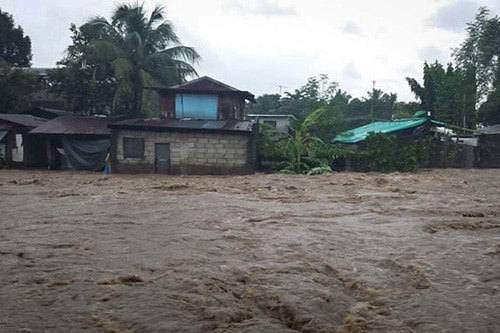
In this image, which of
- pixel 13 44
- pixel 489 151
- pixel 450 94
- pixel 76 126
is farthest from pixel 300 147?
pixel 13 44

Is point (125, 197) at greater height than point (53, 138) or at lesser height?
lesser

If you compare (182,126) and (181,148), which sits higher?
(182,126)

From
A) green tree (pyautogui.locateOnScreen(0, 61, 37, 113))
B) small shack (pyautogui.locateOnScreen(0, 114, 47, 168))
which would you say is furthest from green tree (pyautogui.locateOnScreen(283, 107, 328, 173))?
green tree (pyautogui.locateOnScreen(0, 61, 37, 113))

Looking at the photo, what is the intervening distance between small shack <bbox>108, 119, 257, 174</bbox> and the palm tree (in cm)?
451

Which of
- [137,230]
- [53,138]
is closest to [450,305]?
[137,230]

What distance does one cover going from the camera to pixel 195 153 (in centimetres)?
2033

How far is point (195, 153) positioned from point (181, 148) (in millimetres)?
650

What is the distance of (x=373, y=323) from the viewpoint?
432cm

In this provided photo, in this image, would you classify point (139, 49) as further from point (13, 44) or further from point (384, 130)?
point (13, 44)

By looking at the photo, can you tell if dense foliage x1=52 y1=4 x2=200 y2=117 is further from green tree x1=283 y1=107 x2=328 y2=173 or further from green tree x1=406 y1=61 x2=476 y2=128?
green tree x1=406 y1=61 x2=476 y2=128

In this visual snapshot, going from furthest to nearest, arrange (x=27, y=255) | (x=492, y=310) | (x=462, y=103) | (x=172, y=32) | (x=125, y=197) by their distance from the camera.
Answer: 1. (x=462, y=103)
2. (x=172, y=32)
3. (x=125, y=197)
4. (x=27, y=255)
5. (x=492, y=310)

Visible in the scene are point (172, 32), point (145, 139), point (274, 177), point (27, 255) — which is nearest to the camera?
point (27, 255)

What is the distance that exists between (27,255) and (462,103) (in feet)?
87.8

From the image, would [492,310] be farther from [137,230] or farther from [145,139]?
[145,139]
